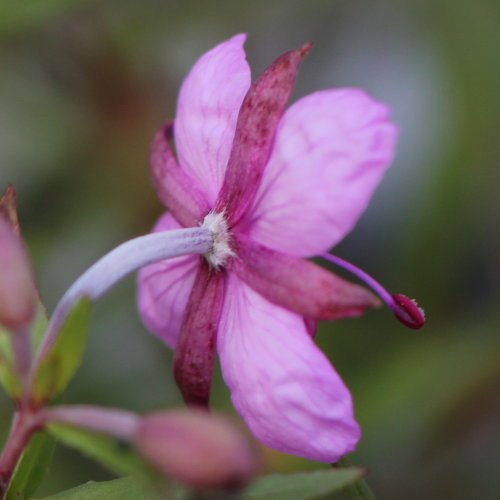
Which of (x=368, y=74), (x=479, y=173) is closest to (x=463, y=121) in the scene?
(x=479, y=173)

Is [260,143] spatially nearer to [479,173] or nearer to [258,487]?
[258,487]

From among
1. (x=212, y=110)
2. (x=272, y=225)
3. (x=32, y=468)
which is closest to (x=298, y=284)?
(x=272, y=225)

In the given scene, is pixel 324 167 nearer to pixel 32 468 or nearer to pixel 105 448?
pixel 105 448

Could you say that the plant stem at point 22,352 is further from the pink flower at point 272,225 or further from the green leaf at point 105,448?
the pink flower at point 272,225

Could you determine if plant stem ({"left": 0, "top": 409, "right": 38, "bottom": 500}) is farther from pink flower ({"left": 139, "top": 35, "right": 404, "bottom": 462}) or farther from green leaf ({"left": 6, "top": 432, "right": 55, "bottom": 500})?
pink flower ({"left": 139, "top": 35, "right": 404, "bottom": 462})

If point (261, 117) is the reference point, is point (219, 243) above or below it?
below

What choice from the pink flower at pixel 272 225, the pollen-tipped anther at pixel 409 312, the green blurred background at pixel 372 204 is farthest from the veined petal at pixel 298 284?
the green blurred background at pixel 372 204
